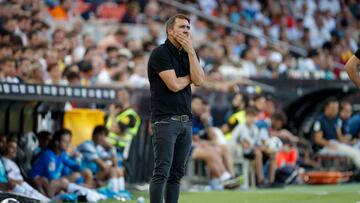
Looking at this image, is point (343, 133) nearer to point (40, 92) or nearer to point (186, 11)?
point (186, 11)

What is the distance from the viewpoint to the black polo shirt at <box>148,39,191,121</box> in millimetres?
10203

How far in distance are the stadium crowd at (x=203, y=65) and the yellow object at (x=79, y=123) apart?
1.11 feet

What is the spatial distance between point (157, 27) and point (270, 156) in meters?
5.45

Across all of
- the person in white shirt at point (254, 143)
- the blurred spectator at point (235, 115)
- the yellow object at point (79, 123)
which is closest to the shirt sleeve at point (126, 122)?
the yellow object at point (79, 123)

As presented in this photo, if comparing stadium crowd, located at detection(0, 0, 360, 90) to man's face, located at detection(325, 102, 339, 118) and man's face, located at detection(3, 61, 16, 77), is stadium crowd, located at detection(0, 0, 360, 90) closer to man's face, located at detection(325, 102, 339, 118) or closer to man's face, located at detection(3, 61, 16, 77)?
man's face, located at detection(3, 61, 16, 77)

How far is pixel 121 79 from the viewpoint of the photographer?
18.3m

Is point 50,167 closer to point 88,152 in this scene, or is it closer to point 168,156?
point 88,152

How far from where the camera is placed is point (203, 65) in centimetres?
2203

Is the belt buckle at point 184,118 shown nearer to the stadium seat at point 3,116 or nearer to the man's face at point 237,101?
the stadium seat at point 3,116

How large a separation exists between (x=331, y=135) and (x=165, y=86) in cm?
1110

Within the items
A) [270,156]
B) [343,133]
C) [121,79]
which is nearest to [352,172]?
[343,133]

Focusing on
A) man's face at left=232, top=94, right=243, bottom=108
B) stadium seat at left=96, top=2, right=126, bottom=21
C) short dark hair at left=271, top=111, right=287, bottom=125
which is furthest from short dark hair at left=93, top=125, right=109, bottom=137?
stadium seat at left=96, top=2, right=126, bottom=21

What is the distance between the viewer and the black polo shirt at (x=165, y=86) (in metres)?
10.2

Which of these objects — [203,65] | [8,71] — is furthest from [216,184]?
[203,65]
